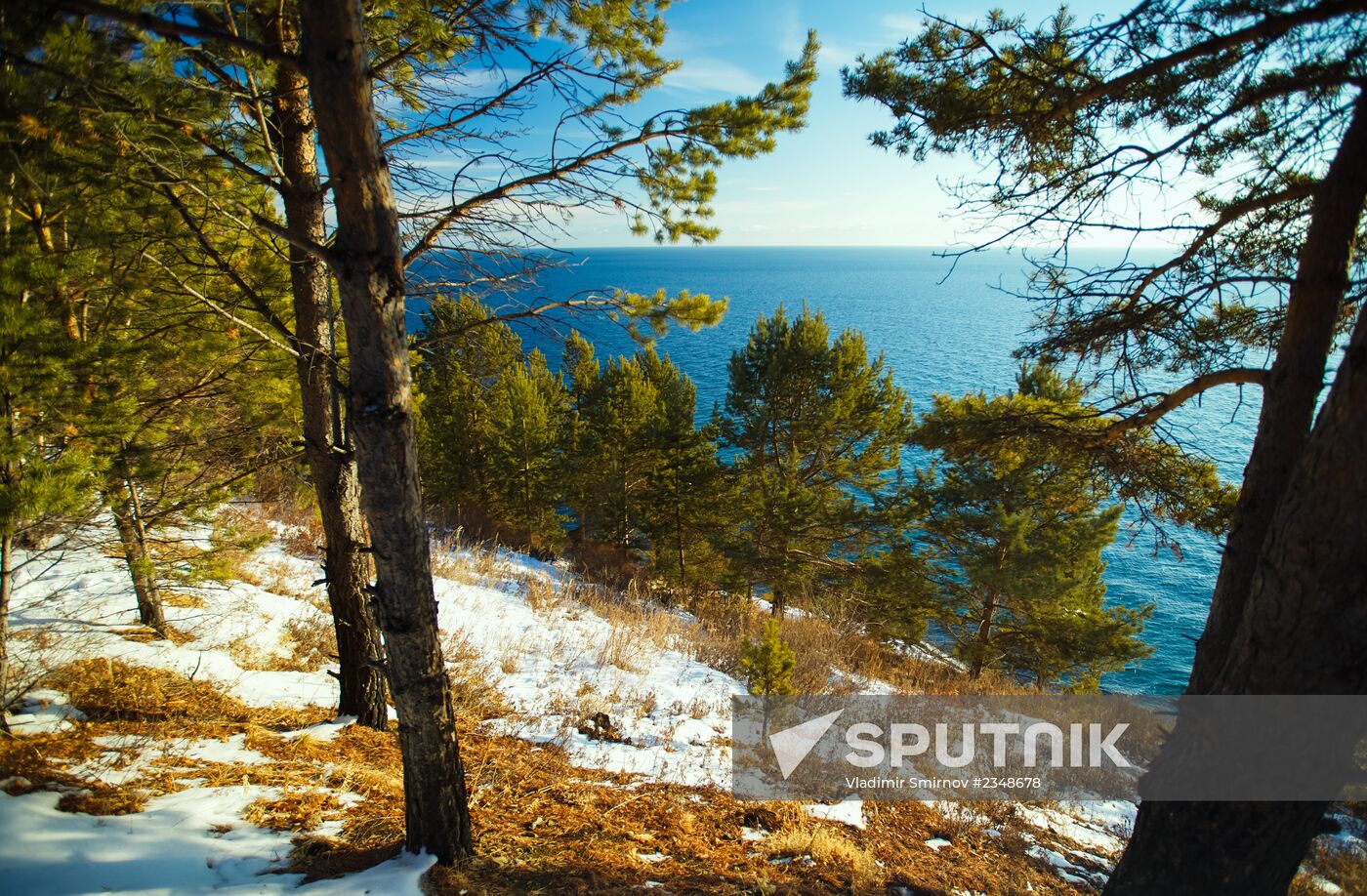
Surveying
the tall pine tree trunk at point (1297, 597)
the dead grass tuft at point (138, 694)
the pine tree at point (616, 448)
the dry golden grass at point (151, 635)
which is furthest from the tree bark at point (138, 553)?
the pine tree at point (616, 448)

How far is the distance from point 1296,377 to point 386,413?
160 inches

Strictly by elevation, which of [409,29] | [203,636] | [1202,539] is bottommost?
[1202,539]

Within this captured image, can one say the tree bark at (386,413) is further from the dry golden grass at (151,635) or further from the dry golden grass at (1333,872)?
the dry golden grass at (1333,872)

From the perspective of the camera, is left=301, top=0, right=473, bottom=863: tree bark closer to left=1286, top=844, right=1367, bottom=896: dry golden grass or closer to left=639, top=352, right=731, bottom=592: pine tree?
left=1286, top=844, right=1367, bottom=896: dry golden grass

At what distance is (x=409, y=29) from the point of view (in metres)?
3.09

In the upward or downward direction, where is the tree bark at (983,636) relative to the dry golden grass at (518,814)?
downward

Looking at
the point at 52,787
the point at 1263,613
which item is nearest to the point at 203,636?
the point at 52,787

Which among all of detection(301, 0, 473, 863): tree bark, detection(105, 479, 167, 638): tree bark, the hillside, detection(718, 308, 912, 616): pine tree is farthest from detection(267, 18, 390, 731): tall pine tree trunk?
detection(718, 308, 912, 616): pine tree

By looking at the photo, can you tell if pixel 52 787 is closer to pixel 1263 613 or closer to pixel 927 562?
pixel 1263 613

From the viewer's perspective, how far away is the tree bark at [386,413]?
1.94m

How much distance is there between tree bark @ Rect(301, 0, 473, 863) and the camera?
1.94 m

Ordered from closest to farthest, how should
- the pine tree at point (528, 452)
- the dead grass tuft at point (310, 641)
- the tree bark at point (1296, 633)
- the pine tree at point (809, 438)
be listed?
the tree bark at point (1296, 633), the dead grass tuft at point (310, 641), the pine tree at point (809, 438), the pine tree at point (528, 452)

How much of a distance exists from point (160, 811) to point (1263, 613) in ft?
15.6

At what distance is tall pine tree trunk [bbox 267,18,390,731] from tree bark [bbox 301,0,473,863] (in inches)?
41.8
